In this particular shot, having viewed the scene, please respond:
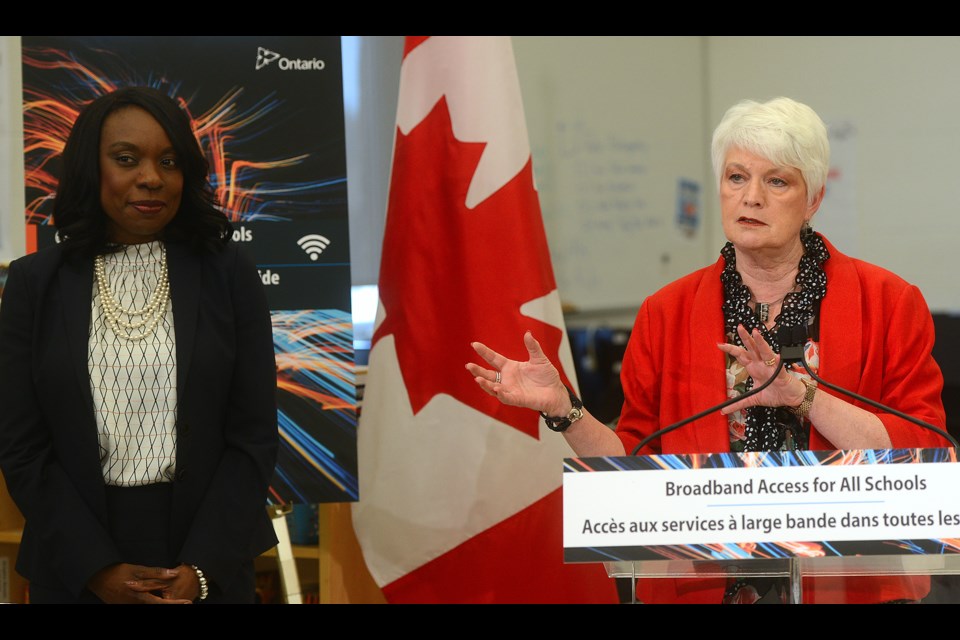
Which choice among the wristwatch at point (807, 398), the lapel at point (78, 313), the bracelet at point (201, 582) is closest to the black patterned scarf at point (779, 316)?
the wristwatch at point (807, 398)

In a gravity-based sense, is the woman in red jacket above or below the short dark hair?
below

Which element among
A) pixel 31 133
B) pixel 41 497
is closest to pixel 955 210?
pixel 31 133

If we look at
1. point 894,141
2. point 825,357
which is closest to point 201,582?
point 825,357

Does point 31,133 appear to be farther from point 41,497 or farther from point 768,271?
point 768,271

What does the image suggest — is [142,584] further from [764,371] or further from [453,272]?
[453,272]

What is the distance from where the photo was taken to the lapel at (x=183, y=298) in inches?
72.9

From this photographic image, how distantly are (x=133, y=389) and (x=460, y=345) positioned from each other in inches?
45.5

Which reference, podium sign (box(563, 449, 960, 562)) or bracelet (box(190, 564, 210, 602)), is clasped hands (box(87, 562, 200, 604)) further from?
podium sign (box(563, 449, 960, 562))

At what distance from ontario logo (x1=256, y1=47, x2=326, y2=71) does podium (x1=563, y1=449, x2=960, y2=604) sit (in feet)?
5.55

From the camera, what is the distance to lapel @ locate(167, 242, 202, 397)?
1.85m

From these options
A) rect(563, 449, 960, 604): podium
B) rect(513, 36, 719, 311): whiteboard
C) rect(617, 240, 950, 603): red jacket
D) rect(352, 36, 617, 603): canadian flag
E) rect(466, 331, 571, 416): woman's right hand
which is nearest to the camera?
rect(563, 449, 960, 604): podium

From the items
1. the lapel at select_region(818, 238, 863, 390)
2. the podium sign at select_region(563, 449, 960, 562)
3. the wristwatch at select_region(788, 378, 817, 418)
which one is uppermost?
the lapel at select_region(818, 238, 863, 390)

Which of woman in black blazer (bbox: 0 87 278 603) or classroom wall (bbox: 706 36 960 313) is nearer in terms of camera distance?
woman in black blazer (bbox: 0 87 278 603)

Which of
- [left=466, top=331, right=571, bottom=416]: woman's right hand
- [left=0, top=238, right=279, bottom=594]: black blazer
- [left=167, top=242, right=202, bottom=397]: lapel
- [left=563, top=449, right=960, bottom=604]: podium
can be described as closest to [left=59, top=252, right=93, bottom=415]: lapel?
[left=0, top=238, right=279, bottom=594]: black blazer
